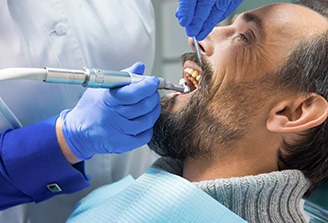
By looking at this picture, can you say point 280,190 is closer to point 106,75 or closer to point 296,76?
point 296,76

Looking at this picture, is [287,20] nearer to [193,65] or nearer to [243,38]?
[243,38]

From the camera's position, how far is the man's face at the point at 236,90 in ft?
4.55

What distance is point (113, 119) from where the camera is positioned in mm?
1279

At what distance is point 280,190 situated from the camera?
1.31m

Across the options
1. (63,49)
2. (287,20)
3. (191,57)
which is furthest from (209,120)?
(63,49)

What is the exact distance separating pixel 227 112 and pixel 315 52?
0.93 ft

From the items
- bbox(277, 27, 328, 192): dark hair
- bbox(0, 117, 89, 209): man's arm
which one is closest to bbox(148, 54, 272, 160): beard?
bbox(277, 27, 328, 192): dark hair

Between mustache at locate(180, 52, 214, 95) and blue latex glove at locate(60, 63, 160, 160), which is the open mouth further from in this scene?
blue latex glove at locate(60, 63, 160, 160)

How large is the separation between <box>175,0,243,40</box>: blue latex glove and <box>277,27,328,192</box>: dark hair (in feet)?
0.74

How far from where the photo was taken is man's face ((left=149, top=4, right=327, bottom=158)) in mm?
1386

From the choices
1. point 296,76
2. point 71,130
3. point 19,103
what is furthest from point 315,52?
point 19,103

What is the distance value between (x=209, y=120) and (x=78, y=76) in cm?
41

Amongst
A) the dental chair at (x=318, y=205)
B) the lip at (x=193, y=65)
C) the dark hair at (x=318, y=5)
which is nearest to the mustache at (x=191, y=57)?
the lip at (x=193, y=65)

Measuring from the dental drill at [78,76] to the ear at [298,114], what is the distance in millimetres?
323
